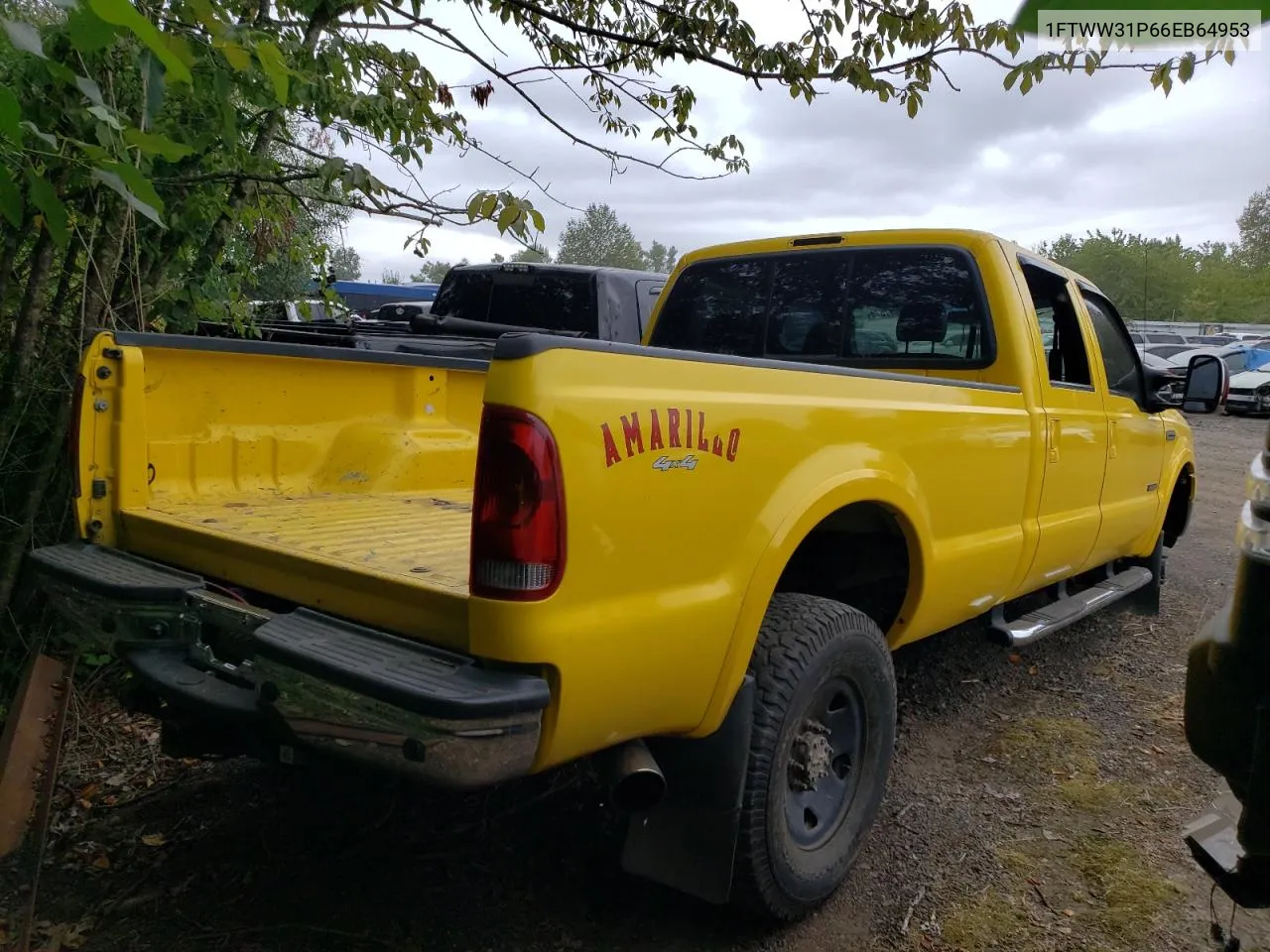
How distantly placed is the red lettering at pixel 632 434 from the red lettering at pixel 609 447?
0.03 metres

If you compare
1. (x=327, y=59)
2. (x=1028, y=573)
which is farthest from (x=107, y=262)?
(x=1028, y=573)

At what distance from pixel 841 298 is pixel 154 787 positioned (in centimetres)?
347

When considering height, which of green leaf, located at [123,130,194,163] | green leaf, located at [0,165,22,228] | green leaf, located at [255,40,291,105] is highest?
green leaf, located at [255,40,291,105]

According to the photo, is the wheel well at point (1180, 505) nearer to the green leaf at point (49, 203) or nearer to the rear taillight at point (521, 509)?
the rear taillight at point (521, 509)

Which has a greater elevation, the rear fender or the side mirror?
the side mirror

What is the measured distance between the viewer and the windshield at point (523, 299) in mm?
7262

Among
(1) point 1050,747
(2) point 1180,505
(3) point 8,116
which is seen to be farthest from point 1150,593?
(3) point 8,116

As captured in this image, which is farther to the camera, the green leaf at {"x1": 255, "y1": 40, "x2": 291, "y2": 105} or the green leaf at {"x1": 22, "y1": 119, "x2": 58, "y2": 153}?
the green leaf at {"x1": 255, "y1": 40, "x2": 291, "y2": 105}

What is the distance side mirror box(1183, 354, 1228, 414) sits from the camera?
5102 millimetres

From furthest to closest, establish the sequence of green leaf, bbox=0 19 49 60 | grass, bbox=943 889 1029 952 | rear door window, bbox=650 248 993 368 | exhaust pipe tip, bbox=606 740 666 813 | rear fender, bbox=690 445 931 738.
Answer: rear door window, bbox=650 248 993 368 → grass, bbox=943 889 1029 952 → rear fender, bbox=690 445 931 738 → exhaust pipe tip, bbox=606 740 666 813 → green leaf, bbox=0 19 49 60

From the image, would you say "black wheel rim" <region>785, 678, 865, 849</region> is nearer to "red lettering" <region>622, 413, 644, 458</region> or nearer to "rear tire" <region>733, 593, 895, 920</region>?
"rear tire" <region>733, 593, 895, 920</region>

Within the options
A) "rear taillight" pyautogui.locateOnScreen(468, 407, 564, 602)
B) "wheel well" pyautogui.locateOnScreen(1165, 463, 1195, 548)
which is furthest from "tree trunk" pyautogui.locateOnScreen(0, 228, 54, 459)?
"wheel well" pyautogui.locateOnScreen(1165, 463, 1195, 548)

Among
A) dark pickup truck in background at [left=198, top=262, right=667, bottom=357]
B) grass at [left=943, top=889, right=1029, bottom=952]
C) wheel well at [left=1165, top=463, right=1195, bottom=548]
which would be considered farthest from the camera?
dark pickup truck in background at [left=198, top=262, right=667, bottom=357]

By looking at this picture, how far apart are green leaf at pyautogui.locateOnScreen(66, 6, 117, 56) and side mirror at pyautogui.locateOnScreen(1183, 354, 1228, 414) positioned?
5.16 m
